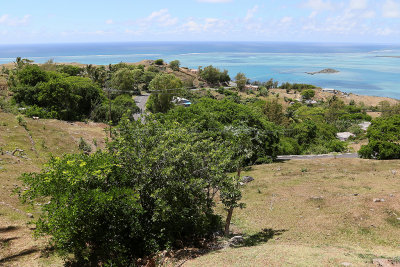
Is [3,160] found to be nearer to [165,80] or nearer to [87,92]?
[87,92]

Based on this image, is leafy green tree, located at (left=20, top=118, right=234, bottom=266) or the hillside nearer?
leafy green tree, located at (left=20, top=118, right=234, bottom=266)

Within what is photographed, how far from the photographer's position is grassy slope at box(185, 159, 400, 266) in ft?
38.6

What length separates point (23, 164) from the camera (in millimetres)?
20984

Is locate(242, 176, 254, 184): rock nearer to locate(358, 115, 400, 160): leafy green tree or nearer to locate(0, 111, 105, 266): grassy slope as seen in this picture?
locate(0, 111, 105, 266): grassy slope

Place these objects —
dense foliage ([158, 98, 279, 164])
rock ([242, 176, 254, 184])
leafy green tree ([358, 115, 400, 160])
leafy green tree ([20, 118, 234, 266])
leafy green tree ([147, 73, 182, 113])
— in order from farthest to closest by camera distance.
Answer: leafy green tree ([147, 73, 182, 113]) < leafy green tree ([358, 115, 400, 160]) < dense foliage ([158, 98, 279, 164]) < rock ([242, 176, 254, 184]) < leafy green tree ([20, 118, 234, 266])

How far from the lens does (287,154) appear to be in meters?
44.5

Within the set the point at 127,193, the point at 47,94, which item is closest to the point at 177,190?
the point at 127,193

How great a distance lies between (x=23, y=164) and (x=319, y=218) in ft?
70.6

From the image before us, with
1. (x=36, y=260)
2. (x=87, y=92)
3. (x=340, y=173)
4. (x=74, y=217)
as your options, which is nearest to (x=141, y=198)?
(x=74, y=217)

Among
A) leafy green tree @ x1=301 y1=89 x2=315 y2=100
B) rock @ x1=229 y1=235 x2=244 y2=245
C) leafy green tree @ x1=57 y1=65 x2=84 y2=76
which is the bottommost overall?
rock @ x1=229 y1=235 x2=244 y2=245

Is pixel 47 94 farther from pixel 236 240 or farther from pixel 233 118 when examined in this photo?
pixel 236 240

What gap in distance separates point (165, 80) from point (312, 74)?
155 meters

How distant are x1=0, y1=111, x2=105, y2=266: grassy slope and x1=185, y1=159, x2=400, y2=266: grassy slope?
23.1 feet

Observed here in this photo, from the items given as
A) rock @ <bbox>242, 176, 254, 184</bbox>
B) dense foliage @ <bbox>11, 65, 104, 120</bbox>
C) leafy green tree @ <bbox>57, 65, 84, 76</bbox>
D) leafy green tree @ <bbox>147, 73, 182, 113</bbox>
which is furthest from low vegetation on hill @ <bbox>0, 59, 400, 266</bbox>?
leafy green tree @ <bbox>57, 65, 84, 76</bbox>
